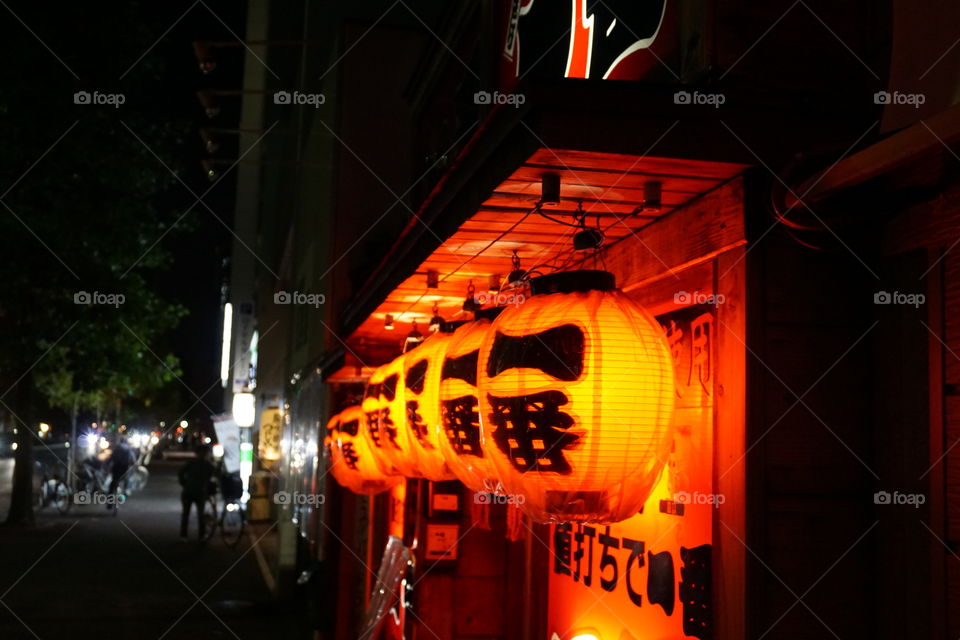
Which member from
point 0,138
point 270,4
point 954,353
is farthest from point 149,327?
point 954,353

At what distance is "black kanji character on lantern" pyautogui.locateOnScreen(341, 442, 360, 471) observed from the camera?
10.1 meters

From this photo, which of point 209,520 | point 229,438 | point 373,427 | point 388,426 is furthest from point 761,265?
point 229,438

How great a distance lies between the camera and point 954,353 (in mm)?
3430

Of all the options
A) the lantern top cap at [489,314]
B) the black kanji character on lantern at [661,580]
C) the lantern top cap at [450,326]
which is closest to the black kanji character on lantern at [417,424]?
the lantern top cap at [450,326]

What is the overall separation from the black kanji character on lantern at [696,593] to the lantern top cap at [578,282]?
1.36 meters

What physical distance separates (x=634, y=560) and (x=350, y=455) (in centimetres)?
561

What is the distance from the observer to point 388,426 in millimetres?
7844

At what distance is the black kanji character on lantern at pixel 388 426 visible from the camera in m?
7.73

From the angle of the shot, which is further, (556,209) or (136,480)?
(136,480)

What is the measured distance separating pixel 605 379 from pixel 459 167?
1560 millimetres

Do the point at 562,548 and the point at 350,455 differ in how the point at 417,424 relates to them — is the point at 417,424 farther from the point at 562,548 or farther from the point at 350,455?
the point at 350,455

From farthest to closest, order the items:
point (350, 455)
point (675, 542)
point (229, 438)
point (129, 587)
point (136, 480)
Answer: point (136, 480) < point (229, 438) < point (129, 587) < point (350, 455) < point (675, 542)

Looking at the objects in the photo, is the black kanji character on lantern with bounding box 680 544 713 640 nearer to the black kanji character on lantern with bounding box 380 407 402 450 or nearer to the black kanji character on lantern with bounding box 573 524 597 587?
the black kanji character on lantern with bounding box 573 524 597 587

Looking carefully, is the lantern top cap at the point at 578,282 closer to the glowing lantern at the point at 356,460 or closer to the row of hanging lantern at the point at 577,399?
the row of hanging lantern at the point at 577,399
